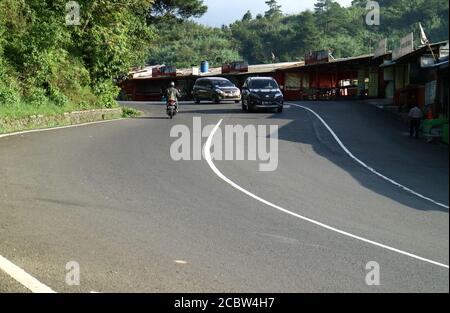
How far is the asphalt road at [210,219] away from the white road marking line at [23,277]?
0.07 meters

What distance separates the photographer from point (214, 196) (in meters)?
10.3

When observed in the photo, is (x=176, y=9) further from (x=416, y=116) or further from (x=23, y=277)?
(x=23, y=277)

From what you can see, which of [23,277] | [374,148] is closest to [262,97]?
[374,148]

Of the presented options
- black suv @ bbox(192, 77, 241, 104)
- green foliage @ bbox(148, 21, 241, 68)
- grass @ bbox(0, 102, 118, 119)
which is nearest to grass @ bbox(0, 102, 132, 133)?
grass @ bbox(0, 102, 118, 119)

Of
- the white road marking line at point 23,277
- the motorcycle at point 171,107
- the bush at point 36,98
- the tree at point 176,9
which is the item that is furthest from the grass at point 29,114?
the white road marking line at point 23,277

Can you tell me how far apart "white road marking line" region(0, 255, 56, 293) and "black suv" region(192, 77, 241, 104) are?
29630 mm


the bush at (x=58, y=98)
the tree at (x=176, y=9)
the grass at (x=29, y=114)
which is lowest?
the grass at (x=29, y=114)

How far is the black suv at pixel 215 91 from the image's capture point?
3538 centimetres

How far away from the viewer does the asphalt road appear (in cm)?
572

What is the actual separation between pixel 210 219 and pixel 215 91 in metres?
27.5

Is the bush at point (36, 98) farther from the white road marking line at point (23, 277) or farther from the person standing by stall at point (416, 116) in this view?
the white road marking line at point (23, 277)

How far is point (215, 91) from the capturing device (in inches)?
1400

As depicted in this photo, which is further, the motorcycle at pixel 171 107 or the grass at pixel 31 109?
the motorcycle at pixel 171 107

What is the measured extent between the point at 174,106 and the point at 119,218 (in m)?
17.3
